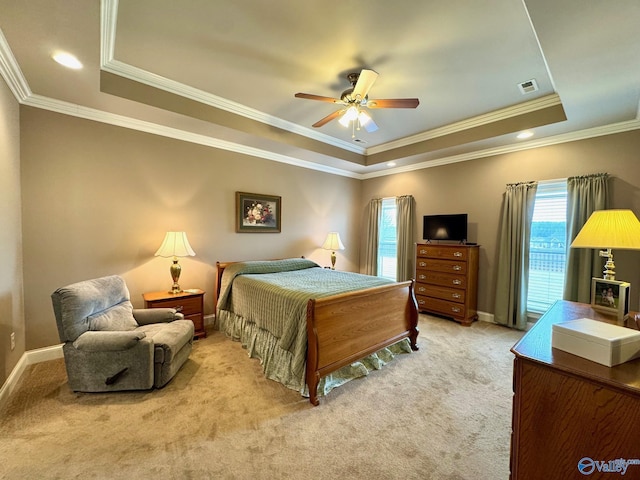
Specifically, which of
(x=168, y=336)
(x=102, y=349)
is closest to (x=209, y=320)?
(x=168, y=336)

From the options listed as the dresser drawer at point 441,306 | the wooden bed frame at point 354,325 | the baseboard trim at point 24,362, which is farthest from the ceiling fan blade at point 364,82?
the baseboard trim at point 24,362

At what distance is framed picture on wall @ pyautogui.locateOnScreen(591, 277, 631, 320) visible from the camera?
1630 mm

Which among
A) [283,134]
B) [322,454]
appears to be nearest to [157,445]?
[322,454]

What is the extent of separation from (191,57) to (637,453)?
362 cm

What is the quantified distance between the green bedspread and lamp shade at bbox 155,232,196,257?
0.63 metres

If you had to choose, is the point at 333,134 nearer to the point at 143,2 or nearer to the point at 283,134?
the point at 283,134

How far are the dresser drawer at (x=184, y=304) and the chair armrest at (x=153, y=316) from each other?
294 millimetres

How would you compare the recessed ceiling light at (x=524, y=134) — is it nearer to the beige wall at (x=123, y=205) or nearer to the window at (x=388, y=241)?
the window at (x=388, y=241)

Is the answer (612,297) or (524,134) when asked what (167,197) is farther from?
(524,134)

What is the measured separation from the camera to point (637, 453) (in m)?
0.86

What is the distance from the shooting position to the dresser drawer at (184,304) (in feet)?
10.1

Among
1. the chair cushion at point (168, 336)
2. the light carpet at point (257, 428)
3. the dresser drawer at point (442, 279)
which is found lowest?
the light carpet at point (257, 428)

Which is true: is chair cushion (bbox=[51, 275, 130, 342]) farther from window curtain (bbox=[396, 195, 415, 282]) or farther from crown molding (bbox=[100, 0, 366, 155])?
window curtain (bbox=[396, 195, 415, 282])

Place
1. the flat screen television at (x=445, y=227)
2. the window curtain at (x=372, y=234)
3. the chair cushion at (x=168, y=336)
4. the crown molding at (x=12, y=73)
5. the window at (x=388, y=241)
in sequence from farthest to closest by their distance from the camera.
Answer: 1. the window curtain at (x=372, y=234)
2. the window at (x=388, y=241)
3. the flat screen television at (x=445, y=227)
4. the chair cushion at (x=168, y=336)
5. the crown molding at (x=12, y=73)
